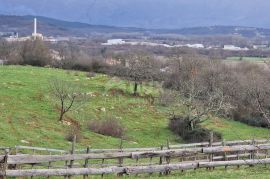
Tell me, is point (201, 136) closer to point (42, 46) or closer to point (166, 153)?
point (166, 153)

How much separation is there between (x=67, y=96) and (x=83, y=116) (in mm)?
2989

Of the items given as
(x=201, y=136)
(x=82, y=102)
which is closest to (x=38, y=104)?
(x=82, y=102)

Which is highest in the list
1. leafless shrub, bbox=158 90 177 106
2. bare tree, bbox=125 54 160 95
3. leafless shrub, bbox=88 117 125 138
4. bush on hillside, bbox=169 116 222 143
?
bare tree, bbox=125 54 160 95

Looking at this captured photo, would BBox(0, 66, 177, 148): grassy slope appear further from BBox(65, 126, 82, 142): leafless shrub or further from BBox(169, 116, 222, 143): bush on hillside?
BBox(169, 116, 222, 143): bush on hillside

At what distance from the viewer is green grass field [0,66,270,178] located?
4787 cm

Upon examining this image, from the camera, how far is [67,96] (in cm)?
5875

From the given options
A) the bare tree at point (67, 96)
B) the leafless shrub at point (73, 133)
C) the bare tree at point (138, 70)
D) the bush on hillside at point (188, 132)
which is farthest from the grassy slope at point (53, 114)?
the bare tree at point (138, 70)

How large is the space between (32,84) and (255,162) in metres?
46.6

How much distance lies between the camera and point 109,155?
25656 mm

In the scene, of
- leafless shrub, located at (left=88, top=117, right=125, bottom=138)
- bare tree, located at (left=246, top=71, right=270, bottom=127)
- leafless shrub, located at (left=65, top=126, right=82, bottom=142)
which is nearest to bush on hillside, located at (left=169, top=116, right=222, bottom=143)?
leafless shrub, located at (left=88, top=117, right=125, bottom=138)

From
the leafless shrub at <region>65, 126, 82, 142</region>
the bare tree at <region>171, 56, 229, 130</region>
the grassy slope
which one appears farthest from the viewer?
the bare tree at <region>171, 56, 229, 130</region>

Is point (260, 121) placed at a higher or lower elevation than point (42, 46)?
lower

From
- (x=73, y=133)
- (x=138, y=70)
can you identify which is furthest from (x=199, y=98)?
(x=73, y=133)

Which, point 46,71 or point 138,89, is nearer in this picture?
point 138,89
